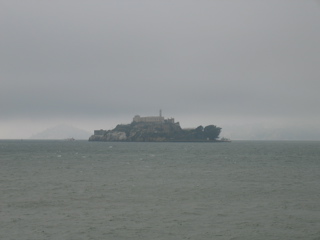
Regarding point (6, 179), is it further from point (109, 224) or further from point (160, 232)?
point (160, 232)

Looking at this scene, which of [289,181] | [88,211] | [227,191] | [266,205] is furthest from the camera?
[289,181]

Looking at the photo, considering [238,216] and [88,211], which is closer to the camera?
[238,216]

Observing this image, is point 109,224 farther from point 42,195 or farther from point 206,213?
point 42,195

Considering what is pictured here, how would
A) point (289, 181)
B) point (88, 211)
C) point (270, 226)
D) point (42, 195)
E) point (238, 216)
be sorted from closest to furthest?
point (270, 226)
point (238, 216)
point (88, 211)
point (42, 195)
point (289, 181)

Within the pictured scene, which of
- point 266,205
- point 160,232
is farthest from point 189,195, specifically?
point 160,232

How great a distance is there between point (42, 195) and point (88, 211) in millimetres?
10749

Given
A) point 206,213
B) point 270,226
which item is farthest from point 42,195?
point 270,226

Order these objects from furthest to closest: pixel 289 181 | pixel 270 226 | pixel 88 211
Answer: pixel 289 181, pixel 88 211, pixel 270 226

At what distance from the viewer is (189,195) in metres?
42.1

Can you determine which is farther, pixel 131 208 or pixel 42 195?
pixel 42 195

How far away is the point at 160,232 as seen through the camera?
88.1 ft

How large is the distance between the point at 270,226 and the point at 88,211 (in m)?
15.4

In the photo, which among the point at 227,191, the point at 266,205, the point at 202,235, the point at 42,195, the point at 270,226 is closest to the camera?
the point at 202,235

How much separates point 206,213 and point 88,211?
33.8ft
